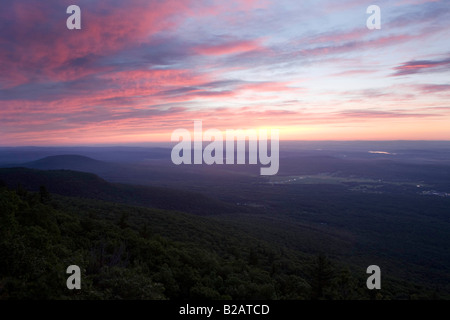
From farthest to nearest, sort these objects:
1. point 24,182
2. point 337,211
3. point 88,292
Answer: point 337,211 → point 24,182 → point 88,292

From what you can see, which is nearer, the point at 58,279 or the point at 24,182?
the point at 58,279

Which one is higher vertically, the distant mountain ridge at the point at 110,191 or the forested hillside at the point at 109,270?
the forested hillside at the point at 109,270

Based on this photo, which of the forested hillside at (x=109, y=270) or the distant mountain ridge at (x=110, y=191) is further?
the distant mountain ridge at (x=110, y=191)

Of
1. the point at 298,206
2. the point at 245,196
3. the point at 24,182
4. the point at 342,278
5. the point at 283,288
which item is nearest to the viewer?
the point at 283,288

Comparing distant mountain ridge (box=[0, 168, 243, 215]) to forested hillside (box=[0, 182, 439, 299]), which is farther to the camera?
distant mountain ridge (box=[0, 168, 243, 215])

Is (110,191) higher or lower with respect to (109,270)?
lower

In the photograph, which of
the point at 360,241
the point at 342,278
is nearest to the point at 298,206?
the point at 360,241

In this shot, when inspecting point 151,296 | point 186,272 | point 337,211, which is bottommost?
point 337,211

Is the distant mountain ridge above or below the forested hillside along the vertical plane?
below

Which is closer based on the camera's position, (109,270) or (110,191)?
(109,270)

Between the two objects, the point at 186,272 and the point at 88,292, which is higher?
the point at 88,292

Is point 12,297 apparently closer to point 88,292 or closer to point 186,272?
point 88,292
